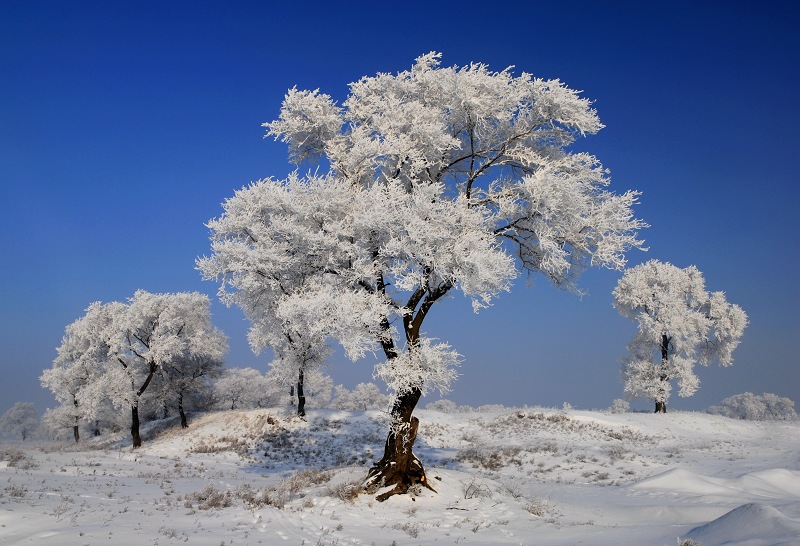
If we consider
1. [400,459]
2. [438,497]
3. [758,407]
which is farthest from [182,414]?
[758,407]

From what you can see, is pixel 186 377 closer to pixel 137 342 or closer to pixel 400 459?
pixel 137 342

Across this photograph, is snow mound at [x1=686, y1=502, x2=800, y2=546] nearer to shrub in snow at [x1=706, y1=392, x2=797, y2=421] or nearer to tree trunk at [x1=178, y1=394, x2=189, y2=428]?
tree trunk at [x1=178, y1=394, x2=189, y2=428]

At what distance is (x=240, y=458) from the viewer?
3123 cm

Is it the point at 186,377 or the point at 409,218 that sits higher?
the point at 409,218

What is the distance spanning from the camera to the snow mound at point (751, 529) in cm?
752

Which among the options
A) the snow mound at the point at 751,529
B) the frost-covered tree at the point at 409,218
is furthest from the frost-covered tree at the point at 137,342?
the snow mound at the point at 751,529

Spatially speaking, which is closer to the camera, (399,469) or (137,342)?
(399,469)

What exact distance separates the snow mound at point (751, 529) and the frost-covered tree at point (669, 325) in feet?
116

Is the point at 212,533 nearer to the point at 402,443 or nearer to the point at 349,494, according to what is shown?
the point at 349,494

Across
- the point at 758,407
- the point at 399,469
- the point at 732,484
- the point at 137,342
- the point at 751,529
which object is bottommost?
the point at 758,407

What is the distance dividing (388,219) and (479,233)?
248 cm

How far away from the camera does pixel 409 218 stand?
44.3ft

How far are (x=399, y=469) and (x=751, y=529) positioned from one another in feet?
28.3

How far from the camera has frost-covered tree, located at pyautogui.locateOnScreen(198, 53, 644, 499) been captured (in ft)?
45.1
